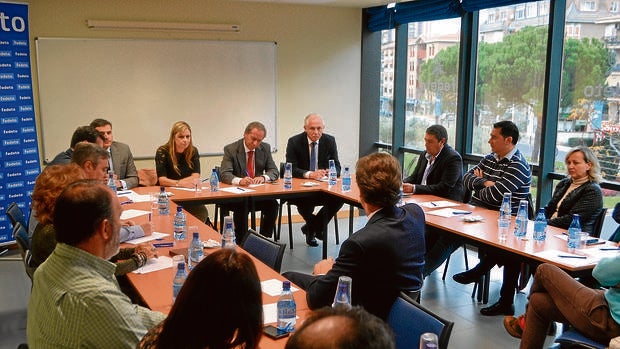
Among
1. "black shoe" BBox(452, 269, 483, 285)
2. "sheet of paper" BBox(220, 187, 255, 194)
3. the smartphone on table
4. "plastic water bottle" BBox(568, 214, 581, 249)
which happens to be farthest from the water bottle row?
"sheet of paper" BBox(220, 187, 255, 194)

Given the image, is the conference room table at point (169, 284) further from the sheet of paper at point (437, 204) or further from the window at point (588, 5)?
the window at point (588, 5)

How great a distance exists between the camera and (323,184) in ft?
19.2

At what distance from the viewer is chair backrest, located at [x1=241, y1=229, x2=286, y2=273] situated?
3.31 metres

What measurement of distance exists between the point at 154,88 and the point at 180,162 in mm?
1347

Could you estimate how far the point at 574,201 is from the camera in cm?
435

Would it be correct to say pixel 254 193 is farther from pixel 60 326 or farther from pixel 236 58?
pixel 60 326

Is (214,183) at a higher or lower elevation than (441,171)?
lower

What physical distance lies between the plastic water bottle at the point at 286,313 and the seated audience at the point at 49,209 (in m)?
0.95

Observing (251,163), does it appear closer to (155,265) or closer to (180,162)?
(180,162)

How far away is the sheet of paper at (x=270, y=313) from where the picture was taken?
248cm

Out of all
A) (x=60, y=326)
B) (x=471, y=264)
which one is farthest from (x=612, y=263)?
(x=471, y=264)

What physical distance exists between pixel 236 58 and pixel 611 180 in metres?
4.21

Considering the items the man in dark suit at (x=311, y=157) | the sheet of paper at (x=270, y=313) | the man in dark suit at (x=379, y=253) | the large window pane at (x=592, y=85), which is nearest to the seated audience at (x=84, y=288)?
the sheet of paper at (x=270, y=313)

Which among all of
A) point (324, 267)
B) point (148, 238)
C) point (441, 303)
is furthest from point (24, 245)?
point (441, 303)
